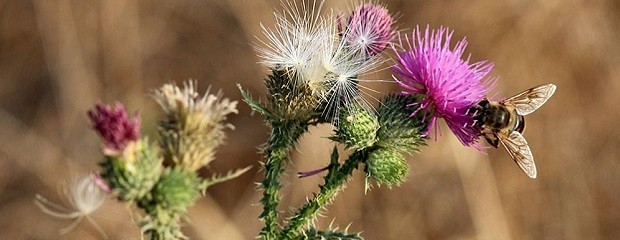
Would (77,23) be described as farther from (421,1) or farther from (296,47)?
(296,47)

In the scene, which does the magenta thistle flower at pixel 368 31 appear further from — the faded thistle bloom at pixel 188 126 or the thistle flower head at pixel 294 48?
the faded thistle bloom at pixel 188 126

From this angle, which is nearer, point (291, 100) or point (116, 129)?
point (116, 129)

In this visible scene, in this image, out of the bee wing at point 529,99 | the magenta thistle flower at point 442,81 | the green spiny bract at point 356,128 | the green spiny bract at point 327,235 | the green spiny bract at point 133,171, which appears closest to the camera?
the green spiny bract at point 133,171

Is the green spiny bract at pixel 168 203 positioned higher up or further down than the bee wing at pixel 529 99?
further down

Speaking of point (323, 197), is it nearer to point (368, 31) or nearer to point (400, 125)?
point (400, 125)

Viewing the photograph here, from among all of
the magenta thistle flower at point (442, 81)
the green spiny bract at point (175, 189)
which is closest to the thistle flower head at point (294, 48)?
the magenta thistle flower at point (442, 81)

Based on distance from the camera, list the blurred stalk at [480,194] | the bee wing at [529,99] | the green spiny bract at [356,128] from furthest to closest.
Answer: the blurred stalk at [480,194] < the bee wing at [529,99] < the green spiny bract at [356,128]

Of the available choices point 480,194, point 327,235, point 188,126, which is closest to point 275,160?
point 327,235

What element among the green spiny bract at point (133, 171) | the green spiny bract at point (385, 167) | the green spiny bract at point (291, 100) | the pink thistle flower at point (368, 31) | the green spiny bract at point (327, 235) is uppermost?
the pink thistle flower at point (368, 31)
